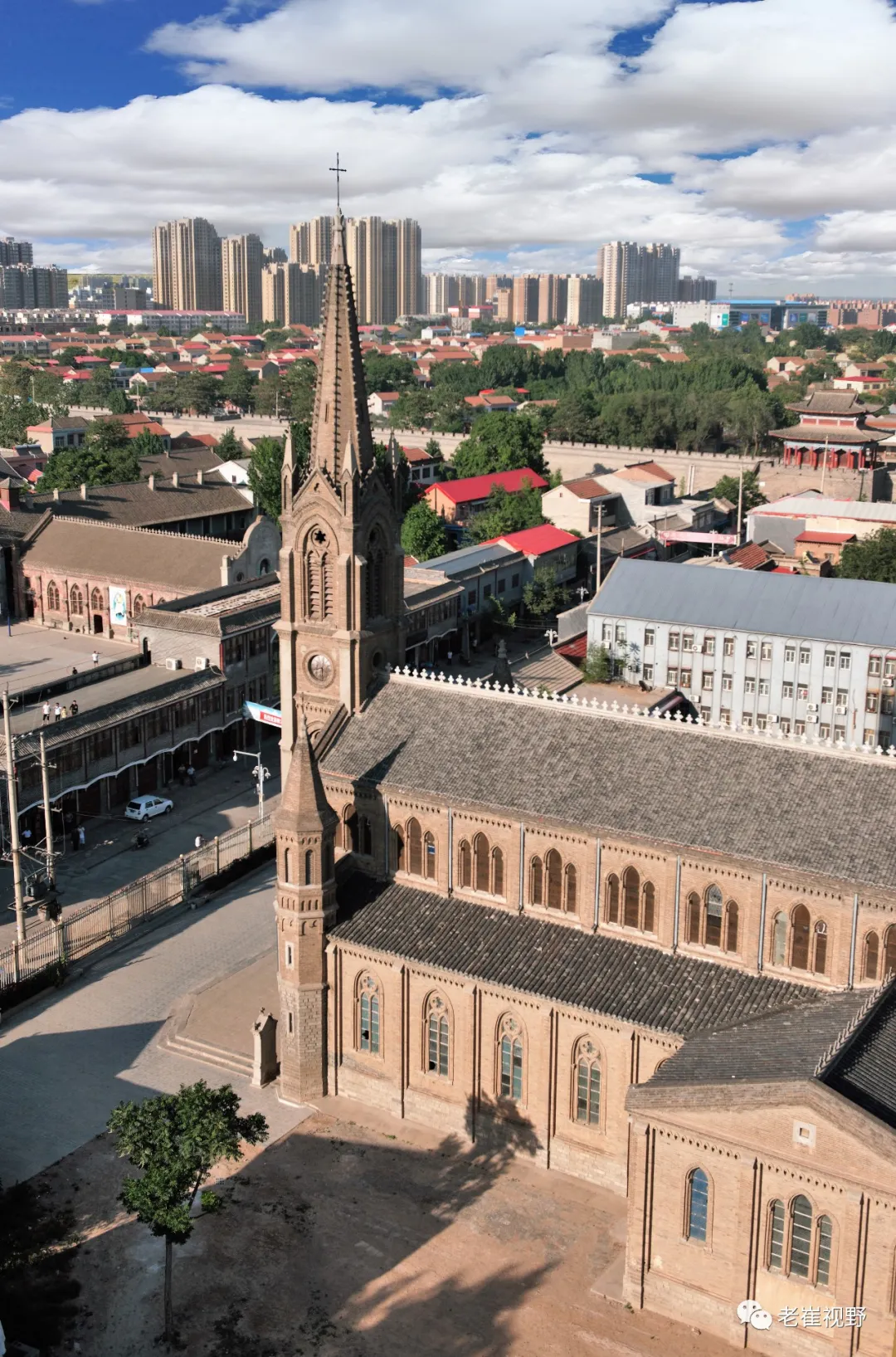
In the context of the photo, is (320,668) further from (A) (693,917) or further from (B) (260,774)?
(B) (260,774)

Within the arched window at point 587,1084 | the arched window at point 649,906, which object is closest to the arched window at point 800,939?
the arched window at point 649,906

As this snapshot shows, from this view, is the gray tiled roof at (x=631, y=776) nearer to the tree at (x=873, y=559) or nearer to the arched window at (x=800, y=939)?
the arched window at (x=800, y=939)

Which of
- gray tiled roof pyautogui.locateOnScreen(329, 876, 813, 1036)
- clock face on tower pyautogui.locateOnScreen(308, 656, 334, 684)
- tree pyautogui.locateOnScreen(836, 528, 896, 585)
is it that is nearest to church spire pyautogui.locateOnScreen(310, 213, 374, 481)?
clock face on tower pyautogui.locateOnScreen(308, 656, 334, 684)

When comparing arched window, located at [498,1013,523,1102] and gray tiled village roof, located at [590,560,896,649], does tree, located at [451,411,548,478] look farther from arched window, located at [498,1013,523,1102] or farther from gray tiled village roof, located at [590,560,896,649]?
arched window, located at [498,1013,523,1102]

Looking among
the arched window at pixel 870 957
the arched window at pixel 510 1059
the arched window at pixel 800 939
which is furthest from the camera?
the arched window at pixel 510 1059

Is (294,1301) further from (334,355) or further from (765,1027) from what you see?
(334,355)

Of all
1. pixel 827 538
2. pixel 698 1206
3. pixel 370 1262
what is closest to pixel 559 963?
pixel 698 1206
